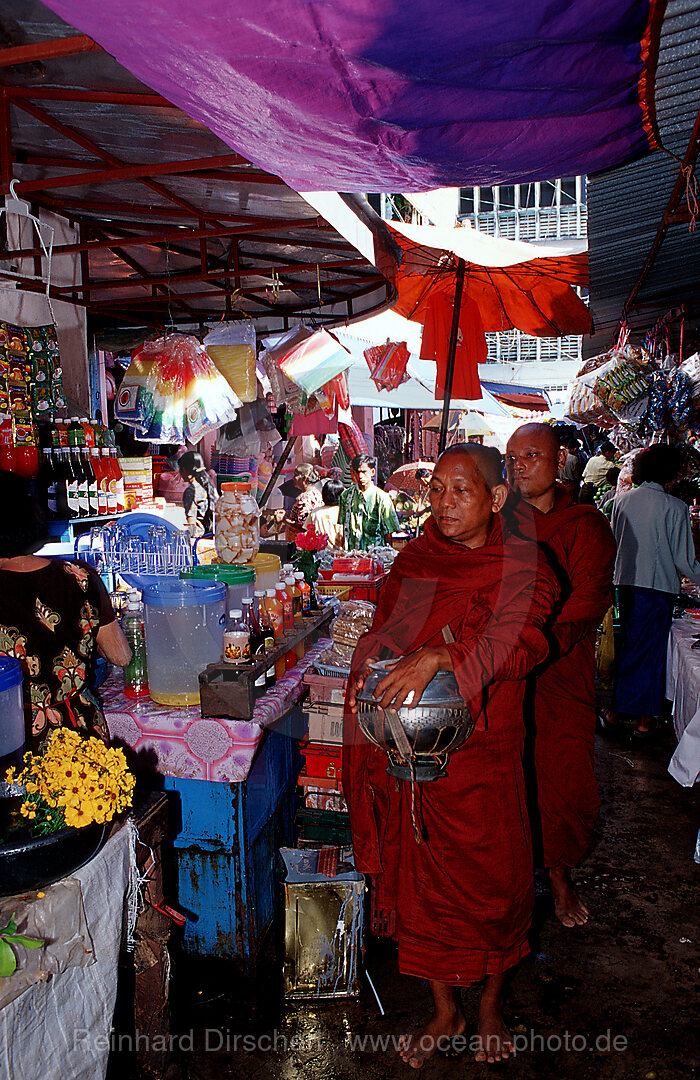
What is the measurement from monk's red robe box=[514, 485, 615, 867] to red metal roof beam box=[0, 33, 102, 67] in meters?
2.18

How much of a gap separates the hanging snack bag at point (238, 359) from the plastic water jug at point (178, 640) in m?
2.01

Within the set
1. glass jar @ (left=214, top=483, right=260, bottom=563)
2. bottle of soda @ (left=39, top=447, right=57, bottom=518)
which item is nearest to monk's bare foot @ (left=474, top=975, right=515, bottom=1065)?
glass jar @ (left=214, top=483, right=260, bottom=563)

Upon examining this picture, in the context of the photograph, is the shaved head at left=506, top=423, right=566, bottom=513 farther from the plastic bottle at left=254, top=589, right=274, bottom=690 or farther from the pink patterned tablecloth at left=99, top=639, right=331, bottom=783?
the pink patterned tablecloth at left=99, top=639, right=331, bottom=783

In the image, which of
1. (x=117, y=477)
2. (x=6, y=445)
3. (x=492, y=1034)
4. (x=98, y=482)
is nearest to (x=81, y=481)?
(x=98, y=482)

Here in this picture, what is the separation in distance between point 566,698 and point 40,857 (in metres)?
2.19

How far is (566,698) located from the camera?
3.03m

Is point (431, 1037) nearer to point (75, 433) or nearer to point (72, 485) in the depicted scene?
point (72, 485)

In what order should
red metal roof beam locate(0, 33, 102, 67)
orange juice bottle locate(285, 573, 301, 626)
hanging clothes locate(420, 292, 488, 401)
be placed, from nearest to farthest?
red metal roof beam locate(0, 33, 102, 67), orange juice bottle locate(285, 573, 301, 626), hanging clothes locate(420, 292, 488, 401)

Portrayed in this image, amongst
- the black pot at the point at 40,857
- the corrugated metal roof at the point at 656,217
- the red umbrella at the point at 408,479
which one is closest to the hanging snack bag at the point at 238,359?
the corrugated metal roof at the point at 656,217

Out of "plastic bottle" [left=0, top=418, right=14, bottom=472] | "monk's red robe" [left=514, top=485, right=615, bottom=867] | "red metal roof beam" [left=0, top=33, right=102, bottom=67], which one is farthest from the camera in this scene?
"plastic bottle" [left=0, top=418, right=14, bottom=472]

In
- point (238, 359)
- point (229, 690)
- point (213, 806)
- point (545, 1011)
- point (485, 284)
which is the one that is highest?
point (485, 284)

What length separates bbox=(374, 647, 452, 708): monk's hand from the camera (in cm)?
190

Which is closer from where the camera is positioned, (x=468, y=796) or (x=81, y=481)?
(x=468, y=796)

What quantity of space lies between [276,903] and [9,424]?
10.4 feet
